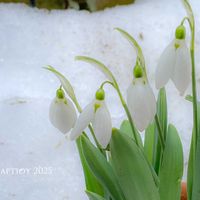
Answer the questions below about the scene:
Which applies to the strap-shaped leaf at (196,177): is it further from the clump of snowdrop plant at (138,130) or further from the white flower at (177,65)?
the white flower at (177,65)

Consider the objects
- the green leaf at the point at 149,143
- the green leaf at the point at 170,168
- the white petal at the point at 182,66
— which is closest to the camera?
the white petal at the point at 182,66

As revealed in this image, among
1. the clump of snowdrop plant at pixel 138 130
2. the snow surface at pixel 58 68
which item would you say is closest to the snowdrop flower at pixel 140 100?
the clump of snowdrop plant at pixel 138 130

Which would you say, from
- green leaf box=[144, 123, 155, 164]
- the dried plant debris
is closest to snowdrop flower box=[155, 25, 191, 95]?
green leaf box=[144, 123, 155, 164]

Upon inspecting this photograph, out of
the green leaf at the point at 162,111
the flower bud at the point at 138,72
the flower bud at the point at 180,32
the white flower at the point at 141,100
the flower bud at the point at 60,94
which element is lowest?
the green leaf at the point at 162,111

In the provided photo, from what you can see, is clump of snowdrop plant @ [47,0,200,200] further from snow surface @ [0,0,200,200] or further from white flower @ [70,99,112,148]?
snow surface @ [0,0,200,200]

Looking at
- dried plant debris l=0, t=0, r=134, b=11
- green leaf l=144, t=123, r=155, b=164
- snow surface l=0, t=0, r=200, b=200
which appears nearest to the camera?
green leaf l=144, t=123, r=155, b=164

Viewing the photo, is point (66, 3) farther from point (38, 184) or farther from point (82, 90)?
point (38, 184)
